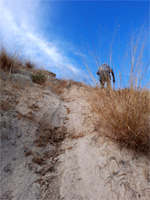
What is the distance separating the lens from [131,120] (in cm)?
135

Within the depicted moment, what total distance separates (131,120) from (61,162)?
0.93m

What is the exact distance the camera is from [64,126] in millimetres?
2119

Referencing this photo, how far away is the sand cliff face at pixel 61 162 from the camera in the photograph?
1.13m

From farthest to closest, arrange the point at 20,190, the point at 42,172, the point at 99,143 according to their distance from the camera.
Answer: the point at 99,143, the point at 42,172, the point at 20,190

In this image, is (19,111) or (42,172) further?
(19,111)

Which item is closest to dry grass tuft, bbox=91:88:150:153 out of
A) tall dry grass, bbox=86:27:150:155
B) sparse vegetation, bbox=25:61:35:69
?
tall dry grass, bbox=86:27:150:155

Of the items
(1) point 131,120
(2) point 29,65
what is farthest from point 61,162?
(2) point 29,65

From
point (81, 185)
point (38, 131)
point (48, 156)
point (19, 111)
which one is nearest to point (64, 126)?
point (38, 131)

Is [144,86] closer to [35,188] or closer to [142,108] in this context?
[142,108]

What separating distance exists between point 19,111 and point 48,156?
944 mm

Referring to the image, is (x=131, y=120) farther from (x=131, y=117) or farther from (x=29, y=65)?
(x=29, y=65)

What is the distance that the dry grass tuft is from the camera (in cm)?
132

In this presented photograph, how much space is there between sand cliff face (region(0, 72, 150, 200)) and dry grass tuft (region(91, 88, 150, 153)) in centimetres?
11

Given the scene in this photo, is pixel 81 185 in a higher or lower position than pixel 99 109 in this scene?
lower
